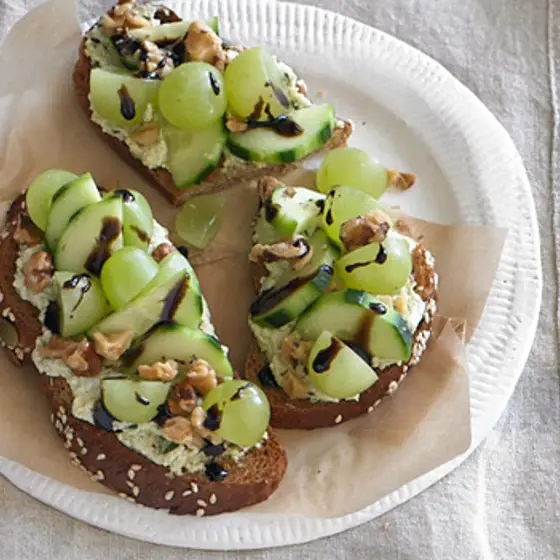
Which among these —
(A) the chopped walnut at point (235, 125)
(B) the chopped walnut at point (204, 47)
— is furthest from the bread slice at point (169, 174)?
(B) the chopped walnut at point (204, 47)

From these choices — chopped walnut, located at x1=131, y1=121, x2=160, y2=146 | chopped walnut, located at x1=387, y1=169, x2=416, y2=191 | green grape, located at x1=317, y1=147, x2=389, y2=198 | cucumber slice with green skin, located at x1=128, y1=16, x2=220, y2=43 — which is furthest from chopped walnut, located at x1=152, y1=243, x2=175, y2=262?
chopped walnut, located at x1=387, y1=169, x2=416, y2=191

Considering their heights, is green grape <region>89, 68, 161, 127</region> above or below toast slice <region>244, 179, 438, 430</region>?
above

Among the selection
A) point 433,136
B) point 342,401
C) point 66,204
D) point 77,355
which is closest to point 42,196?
point 66,204

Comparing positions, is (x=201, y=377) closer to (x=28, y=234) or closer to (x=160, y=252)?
(x=160, y=252)

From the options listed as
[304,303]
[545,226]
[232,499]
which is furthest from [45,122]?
[545,226]

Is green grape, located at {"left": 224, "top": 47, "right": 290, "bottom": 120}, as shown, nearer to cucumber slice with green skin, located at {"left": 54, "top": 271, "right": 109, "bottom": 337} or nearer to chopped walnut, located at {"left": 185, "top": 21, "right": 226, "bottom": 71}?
chopped walnut, located at {"left": 185, "top": 21, "right": 226, "bottom": 71}

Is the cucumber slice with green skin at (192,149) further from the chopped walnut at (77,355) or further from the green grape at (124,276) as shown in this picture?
the chopped walnut at (77,355)
